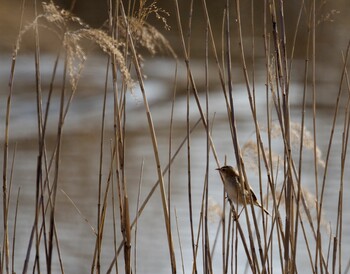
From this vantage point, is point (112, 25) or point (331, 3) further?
point (331, 3)

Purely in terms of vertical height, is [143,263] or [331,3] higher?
[331,3]

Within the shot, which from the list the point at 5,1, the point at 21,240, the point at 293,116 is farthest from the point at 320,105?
the point at 21,240

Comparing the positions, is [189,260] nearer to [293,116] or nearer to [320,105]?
[293,116]

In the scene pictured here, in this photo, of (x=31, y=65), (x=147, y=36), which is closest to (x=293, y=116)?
(x=31, y=65)

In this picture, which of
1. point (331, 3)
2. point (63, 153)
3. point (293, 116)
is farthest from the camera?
point (331, 3)

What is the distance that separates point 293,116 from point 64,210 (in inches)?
123

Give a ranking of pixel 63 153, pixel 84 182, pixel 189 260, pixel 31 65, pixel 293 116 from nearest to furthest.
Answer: pixel 189 260
pixel 84 182
pixel 63 153
pixel 293 116
pixel 31 65

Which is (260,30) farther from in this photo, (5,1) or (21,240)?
(21,240)

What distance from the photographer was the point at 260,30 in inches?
478

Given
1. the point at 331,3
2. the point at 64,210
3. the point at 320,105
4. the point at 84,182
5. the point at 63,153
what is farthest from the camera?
the point at 331,3

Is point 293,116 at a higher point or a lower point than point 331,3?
lower

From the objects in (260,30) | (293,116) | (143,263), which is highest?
(260,30)

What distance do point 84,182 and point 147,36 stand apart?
3587mm

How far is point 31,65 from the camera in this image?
31.1ft
